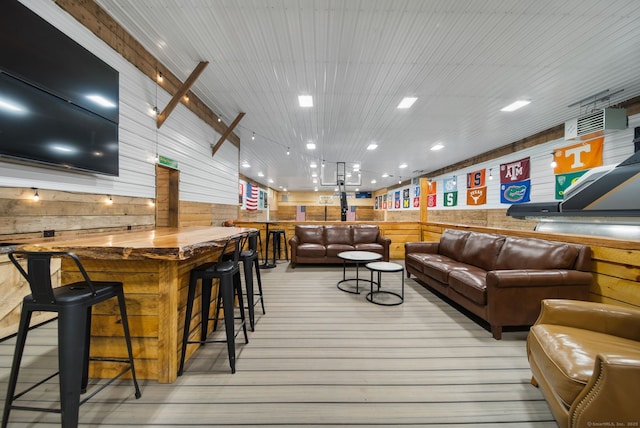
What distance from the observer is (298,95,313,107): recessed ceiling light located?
14.5ft

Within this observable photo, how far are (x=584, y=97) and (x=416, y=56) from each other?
11.0 ft

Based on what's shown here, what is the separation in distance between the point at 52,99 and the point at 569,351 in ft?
14.3

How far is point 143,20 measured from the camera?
2.91m

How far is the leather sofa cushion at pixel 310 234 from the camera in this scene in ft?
18.1

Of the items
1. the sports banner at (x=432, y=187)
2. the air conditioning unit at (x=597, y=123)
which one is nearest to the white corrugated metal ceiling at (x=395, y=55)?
the air conditioning unit at (x=597, y=123)

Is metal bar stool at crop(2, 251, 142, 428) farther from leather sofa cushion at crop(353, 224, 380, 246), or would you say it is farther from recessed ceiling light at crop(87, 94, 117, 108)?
leather sofa cushion at crop(353, 224, 380, 246)

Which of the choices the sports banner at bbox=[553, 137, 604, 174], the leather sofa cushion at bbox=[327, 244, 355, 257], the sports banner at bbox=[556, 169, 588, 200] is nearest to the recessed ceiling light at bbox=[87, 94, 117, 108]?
the leather sofa cushion at bbox=[327, 244, 355, 257]

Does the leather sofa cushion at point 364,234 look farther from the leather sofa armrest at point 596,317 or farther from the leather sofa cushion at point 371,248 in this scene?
the leather sofa armrest at point 596,317

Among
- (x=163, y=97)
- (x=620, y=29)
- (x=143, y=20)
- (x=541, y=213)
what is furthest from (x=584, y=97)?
(x=163, y=97)

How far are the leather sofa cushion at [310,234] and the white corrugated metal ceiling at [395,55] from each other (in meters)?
2.44

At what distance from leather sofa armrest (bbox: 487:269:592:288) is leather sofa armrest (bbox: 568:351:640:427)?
4.40 ft

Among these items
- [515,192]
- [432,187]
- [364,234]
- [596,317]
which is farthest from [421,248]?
[432,187]

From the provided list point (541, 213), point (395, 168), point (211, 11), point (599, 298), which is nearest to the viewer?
point (599, 298)

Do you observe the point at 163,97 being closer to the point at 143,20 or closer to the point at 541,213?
the point at 143,20
